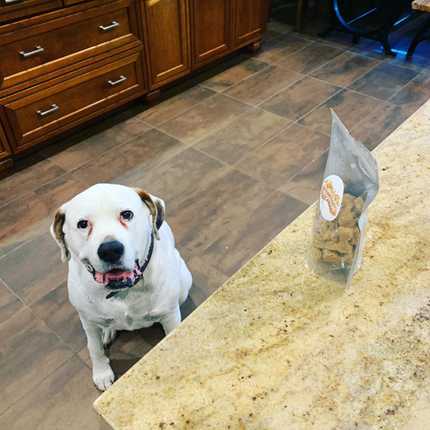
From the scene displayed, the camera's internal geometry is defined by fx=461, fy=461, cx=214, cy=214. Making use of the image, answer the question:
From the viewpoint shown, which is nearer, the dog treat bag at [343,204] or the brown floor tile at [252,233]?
the dog treat bag at [343,204]

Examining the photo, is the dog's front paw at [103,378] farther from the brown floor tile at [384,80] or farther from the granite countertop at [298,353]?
the brown floor tile at [384,80]

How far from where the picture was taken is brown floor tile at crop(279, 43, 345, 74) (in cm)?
325

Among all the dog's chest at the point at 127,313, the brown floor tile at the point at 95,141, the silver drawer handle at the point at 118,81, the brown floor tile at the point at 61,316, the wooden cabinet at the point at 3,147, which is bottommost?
the brown floor tile at the point at 95,141

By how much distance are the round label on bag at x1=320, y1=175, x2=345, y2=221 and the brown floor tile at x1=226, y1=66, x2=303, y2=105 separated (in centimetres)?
218

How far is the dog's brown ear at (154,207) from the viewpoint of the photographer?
1.04m

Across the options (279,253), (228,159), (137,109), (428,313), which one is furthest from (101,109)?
(428,313)

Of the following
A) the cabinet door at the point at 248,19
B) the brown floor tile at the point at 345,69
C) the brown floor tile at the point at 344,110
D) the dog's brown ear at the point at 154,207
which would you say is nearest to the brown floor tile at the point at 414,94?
the brown floor tile at the point at 344,110

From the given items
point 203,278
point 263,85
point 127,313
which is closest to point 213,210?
point 203,278

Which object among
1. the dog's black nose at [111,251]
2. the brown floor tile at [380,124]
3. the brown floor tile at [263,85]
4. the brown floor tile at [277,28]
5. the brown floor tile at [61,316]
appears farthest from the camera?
the brown floor tile at [277,28]

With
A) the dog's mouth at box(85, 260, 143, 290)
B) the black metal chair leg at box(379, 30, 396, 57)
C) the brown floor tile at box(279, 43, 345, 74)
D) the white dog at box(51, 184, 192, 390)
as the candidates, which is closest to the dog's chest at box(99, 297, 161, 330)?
the white dog at box(51, 184, 192, 390)

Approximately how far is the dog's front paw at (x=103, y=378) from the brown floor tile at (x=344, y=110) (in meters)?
1.78

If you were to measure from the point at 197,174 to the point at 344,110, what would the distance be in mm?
1079

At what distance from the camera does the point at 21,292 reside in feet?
5.78

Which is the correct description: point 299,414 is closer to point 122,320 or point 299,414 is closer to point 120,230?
point 120,230
